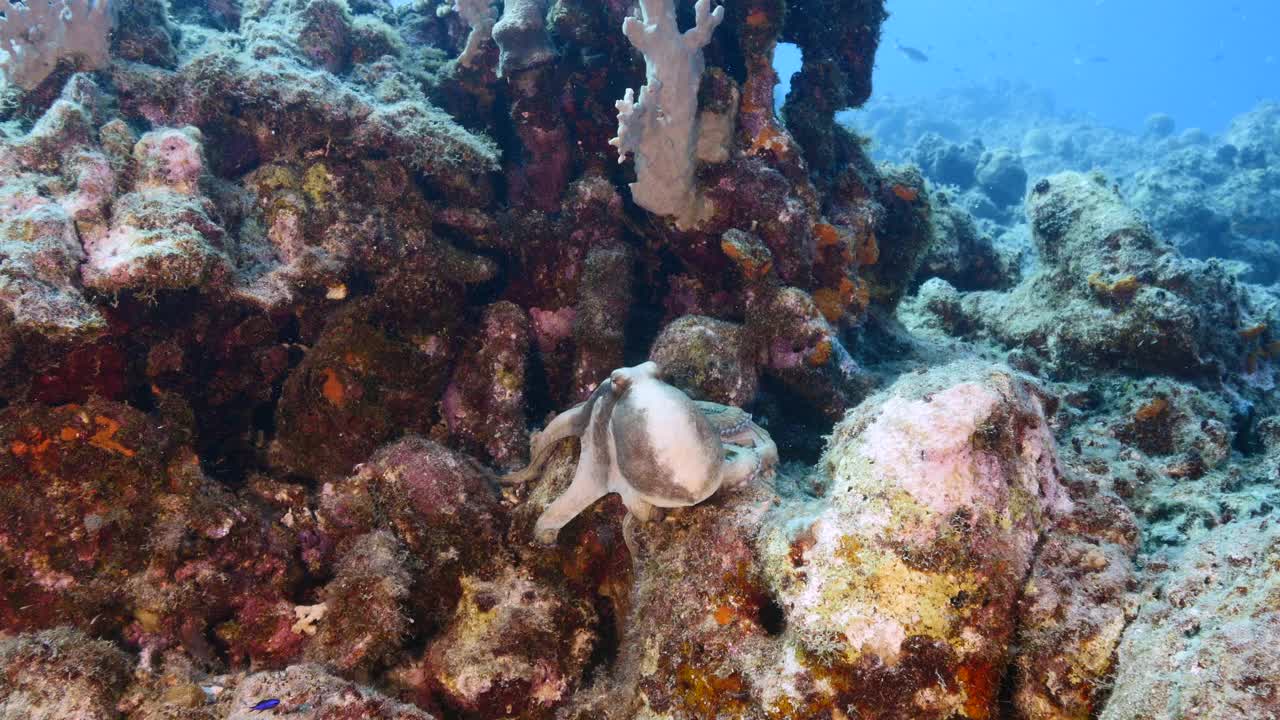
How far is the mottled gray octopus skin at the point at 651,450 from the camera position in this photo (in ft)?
8.91

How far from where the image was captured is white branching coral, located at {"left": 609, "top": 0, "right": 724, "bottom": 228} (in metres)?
4.29

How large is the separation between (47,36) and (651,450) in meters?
4.97

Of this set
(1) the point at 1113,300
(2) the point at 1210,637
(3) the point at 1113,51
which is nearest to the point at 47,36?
(2) the point at 1210,637

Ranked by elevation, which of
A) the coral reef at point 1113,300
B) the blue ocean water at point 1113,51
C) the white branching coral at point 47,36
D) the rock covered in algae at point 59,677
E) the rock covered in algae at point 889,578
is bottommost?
the rock covered in algae at point 59,677

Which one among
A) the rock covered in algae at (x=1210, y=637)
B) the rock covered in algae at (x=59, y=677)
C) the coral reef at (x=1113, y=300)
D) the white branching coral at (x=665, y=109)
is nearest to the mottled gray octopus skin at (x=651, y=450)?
the rock covered in algae at (x=1210, y=637)

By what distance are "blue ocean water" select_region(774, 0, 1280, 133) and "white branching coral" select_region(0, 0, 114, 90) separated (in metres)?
80.1

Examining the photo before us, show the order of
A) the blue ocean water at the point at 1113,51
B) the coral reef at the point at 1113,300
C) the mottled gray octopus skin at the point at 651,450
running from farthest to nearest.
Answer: the blue ocean water at the point at 1113,51, the coral reef at the point at 1113,300, the mottled gray octopus skin at the point at 651,450

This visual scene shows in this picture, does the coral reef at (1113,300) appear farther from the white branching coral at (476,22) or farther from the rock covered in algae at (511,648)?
A: the white branching coral at (476,22)

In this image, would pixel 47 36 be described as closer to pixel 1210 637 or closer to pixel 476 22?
pixel 476 22

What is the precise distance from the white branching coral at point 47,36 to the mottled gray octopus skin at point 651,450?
4.24 metres

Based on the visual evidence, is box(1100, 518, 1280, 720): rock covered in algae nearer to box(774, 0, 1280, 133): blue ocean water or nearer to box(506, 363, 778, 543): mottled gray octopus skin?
box(506, 363, 778, 543): mottled gray octopus skin

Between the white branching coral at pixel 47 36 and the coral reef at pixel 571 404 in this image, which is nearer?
the coral reef at pixel 571 404

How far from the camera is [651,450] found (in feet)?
8.95

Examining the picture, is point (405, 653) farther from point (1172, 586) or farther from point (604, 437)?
point (1172, 586)
